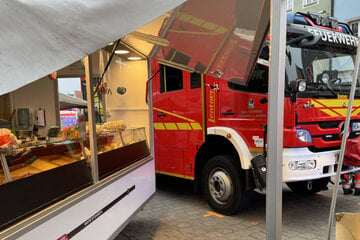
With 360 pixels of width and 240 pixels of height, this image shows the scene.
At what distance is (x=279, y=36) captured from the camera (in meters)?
1.81

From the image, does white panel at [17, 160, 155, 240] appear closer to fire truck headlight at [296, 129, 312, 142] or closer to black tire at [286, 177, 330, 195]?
fire truck headlight at [296, 129, 312, 142]

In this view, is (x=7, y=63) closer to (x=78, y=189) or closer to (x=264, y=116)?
(x=78, y=189)

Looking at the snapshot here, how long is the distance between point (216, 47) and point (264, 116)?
1.42m

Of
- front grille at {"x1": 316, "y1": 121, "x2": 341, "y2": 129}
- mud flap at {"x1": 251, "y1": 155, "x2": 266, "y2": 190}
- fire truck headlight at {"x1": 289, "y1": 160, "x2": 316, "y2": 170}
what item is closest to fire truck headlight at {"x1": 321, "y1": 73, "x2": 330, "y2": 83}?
front grille at {"x1": 316, "y1": 121, "x2": 341, "y2": 129}

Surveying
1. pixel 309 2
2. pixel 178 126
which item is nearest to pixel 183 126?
pixel 178 126

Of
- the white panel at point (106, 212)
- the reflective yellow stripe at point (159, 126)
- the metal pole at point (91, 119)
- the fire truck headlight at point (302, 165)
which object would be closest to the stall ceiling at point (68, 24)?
the metal pole at point (91, 119)

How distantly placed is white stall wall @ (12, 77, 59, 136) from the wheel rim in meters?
3.88

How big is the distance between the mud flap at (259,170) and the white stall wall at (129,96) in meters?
1.75

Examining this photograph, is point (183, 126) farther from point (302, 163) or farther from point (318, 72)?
point (318, 72)

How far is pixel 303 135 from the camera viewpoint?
381 centimetres

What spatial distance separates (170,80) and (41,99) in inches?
132

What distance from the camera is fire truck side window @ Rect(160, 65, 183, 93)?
5285 millimetres

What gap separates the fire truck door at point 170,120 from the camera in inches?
207

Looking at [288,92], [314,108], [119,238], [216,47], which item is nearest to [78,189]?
[119,238]
